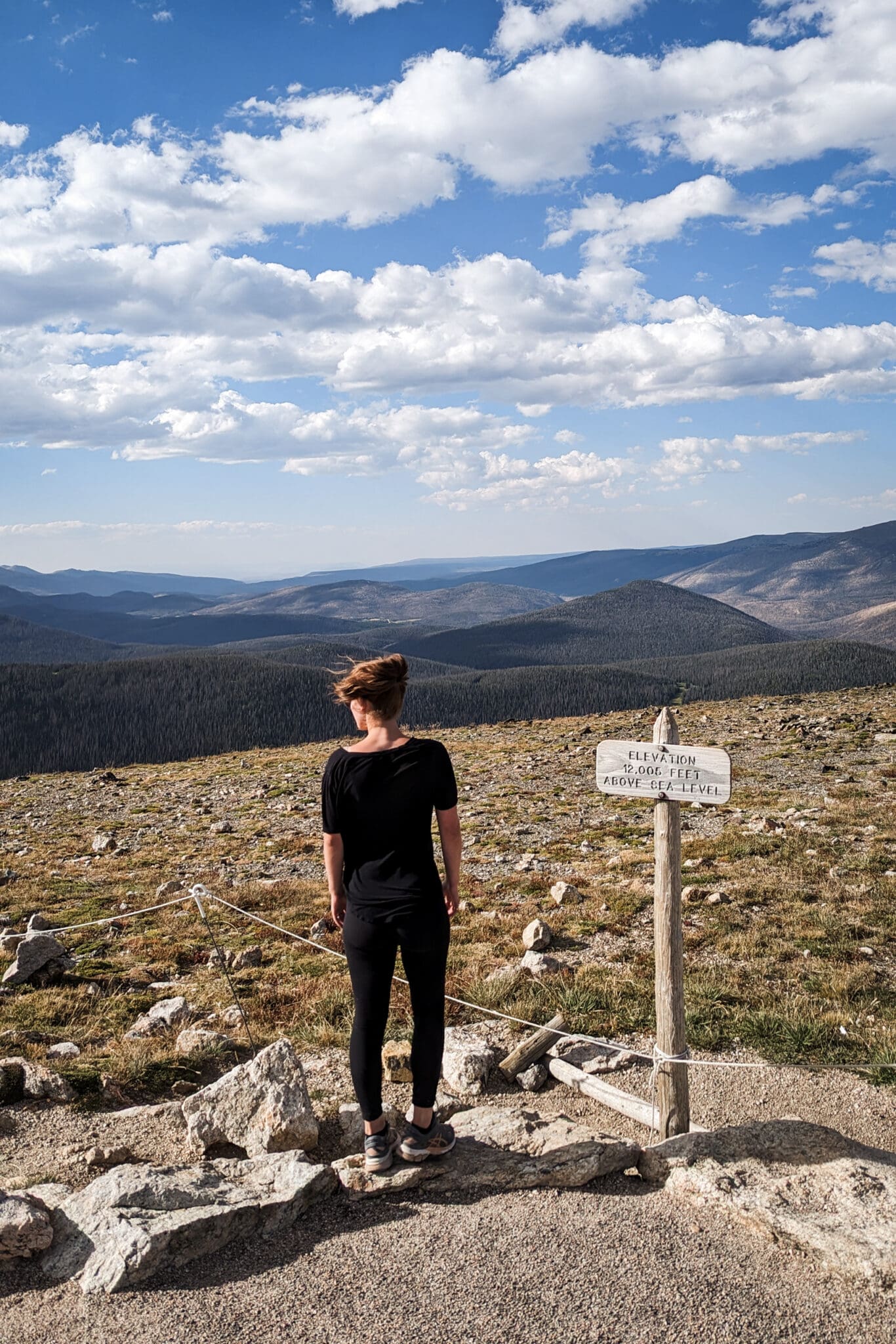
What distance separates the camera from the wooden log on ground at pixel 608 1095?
7452mm

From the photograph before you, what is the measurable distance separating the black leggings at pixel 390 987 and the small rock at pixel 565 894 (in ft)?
26.7

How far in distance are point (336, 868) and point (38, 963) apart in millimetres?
7495

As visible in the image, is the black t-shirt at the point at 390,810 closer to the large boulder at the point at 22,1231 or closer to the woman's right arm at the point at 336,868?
the woman's right arm at the point at 336,868

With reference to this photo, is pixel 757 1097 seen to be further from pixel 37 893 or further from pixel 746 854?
pixel 37 893

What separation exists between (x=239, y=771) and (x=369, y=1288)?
35.6 m

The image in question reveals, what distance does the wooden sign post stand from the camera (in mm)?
6824

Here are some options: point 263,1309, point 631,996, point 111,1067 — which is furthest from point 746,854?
point 263,1309

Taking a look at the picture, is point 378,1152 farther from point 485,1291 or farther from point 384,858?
point 384,858

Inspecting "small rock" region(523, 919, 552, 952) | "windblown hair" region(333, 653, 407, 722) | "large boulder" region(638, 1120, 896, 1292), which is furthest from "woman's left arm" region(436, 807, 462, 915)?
"small rock" region(523, 919, 552, 952)

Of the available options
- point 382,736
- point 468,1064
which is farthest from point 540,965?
point 382,736

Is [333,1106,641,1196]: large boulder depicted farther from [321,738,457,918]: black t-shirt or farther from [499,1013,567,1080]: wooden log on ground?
[321,738,457,918]: black t-shirt

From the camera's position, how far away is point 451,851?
6.39 metres

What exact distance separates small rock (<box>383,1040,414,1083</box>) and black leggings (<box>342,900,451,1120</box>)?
88.4 inches

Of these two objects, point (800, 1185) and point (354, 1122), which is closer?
point (800, 1185)
